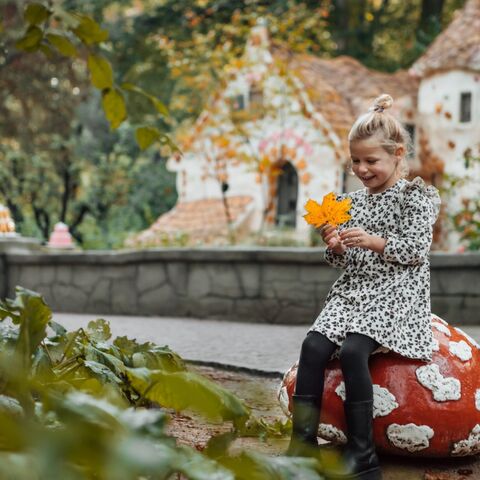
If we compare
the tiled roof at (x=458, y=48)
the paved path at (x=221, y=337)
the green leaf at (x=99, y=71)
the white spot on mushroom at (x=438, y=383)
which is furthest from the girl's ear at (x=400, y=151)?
the tiled roof at (x=458, y=48)

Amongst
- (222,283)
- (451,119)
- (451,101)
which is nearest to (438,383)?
(222,283)

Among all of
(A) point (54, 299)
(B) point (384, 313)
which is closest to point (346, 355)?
(B) point (384, 313)

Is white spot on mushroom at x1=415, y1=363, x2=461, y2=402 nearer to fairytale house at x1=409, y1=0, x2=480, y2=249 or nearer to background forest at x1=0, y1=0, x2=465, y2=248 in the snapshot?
fairytale house at x1=409, y1=0, x2=480, y2=249

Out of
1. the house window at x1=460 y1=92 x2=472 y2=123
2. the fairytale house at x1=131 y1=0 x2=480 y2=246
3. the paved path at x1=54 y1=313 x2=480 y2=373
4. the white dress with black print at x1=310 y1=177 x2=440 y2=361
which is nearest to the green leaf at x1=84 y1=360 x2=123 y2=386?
the white dress with black print at x1=310 y1=177 x2=440 y2=361

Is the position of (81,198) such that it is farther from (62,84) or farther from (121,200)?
(62,84)

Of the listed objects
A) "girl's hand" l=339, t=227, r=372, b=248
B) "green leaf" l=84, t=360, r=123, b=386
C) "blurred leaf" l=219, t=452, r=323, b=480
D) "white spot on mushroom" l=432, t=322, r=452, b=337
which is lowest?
"green leaf" l=84, t=360, r=123, b=386

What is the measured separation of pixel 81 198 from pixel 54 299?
10230 mm

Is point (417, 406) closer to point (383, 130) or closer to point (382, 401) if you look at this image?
point (382, 401)

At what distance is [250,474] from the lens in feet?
2.92

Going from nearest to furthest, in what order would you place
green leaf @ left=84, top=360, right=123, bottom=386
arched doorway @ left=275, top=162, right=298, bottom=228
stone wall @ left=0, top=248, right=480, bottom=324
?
1. green leaf @ left=84, top=360, right=123, bottom=386
2. stone wall @ left=0, top=248, right=480, bottom=324
3. arched doorway @ left=275, top=162, right=298, bottom=228

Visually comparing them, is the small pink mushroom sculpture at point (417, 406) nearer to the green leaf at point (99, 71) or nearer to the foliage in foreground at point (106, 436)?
the foliage in foreground at point (106, 436)

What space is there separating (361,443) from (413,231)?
76cm

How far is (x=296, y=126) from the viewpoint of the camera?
46.6 feet

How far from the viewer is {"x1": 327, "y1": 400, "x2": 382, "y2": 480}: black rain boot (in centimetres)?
262
